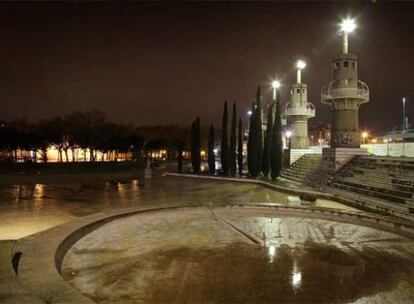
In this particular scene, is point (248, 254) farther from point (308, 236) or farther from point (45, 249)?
point (45, 249)

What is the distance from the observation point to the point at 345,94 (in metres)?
23.8

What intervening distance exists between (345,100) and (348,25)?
4.49 metres

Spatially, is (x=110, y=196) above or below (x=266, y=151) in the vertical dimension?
below

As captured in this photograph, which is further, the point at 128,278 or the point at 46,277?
the point at 128,278

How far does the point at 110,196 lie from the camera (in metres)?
18.4

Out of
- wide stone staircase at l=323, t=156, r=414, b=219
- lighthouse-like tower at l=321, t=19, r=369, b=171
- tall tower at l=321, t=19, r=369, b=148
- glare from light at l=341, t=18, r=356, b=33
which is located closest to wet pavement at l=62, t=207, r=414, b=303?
wide stone staircase at l=323, t=156, r=414, b=219

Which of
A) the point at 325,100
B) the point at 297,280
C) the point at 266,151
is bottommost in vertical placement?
the point at 297,280

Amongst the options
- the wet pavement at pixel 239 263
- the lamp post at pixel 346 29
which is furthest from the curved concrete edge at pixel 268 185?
the lamp post at pixel 346 29

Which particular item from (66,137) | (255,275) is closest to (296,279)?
(255,275)

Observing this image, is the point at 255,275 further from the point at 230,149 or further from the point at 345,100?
the point at 230,149

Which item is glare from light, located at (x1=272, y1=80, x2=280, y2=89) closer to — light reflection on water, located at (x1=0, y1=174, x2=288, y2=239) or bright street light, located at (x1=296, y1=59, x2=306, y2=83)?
bright street light, located at (x1=296, y1=59, x2=306, y2=83)

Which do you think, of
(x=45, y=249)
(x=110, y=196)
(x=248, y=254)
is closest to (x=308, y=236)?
(x=248, y=254)

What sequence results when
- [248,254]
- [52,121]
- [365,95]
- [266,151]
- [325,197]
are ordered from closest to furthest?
[248,254] → [325,197] → [365,95] → [266,151] → [52,121]

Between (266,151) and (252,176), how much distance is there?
2193 mm
